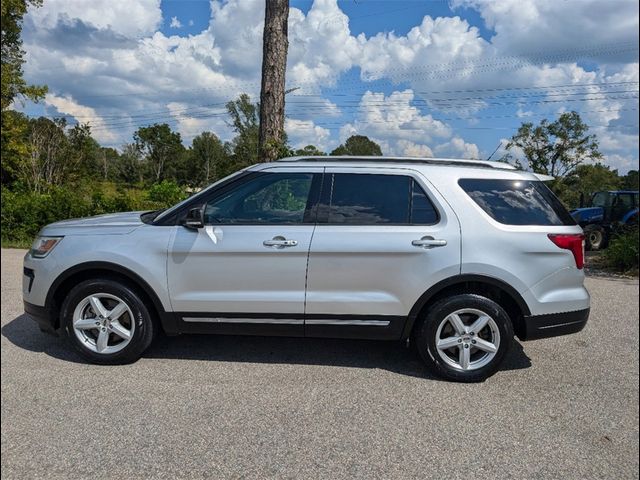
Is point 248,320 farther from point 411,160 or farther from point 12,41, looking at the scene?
point 12,41

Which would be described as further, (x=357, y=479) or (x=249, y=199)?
(x=249, y=199)

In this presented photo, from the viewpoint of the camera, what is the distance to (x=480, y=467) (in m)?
2.68

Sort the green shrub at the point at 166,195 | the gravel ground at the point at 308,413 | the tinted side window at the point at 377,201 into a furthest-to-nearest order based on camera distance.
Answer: the green shrub at the point at 166,195
the tinted side window at the point at 377,201
the gravel ground at the point at 308,413

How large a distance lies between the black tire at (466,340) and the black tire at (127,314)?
2278 mm

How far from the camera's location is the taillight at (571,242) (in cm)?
369

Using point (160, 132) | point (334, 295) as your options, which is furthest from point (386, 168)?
point (160, 132)

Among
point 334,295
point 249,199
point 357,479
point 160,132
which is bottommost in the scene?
point 357,479

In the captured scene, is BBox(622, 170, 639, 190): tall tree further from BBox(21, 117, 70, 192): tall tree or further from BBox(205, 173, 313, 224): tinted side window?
BBox(21, 117, 70, 192): tall tree

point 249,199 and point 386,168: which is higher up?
point 386,168

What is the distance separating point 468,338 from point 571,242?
3.67 feet

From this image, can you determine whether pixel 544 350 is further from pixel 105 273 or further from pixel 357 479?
pixel 105 273

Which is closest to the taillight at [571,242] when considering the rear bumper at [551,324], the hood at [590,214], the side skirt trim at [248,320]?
the rear bumper at [551,324]

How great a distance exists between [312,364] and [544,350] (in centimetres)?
229

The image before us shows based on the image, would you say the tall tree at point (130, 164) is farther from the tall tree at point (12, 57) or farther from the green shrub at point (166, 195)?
the tall tree at point (12, 57)
